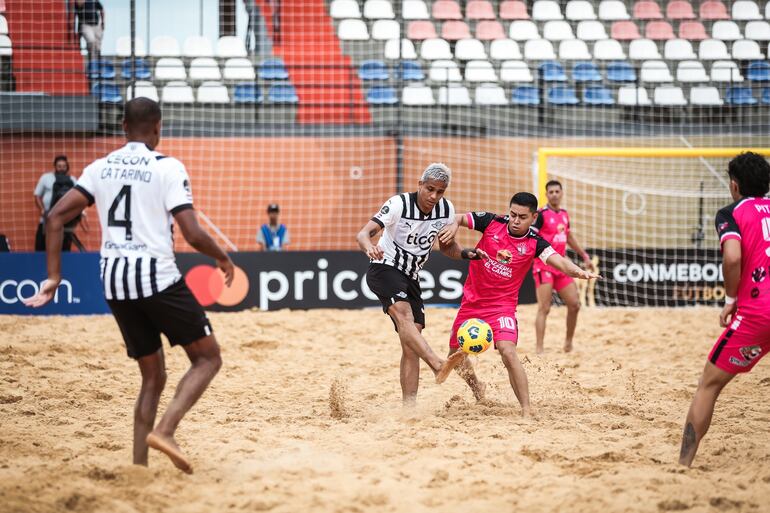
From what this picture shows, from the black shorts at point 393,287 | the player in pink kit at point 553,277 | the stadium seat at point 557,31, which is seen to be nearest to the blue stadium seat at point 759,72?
the stadium seat at point 557,31

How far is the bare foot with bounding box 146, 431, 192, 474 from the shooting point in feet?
14.2

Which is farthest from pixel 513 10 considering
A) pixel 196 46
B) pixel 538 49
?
pixel 196 46

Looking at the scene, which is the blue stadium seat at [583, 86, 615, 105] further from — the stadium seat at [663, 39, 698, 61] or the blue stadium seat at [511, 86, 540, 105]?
the stadium seat at [663, 39, 698, 61]

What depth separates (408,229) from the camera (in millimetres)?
6426

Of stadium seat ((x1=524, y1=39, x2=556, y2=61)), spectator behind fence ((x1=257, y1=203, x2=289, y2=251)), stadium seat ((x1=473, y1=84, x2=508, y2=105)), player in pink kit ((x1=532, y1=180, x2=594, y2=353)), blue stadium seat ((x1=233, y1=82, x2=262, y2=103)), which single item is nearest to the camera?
player in pink kit ((x1=532, y1=180, x2=594, y2=353))

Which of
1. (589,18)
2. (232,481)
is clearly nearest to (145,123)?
(232,481)

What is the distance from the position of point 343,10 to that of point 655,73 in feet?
21.9

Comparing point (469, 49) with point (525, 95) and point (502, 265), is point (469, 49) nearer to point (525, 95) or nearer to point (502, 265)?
point (525, 95)

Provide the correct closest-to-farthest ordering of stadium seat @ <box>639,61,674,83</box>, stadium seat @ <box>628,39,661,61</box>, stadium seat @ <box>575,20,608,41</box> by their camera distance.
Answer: stadium seat @ <box>639,61,674,83</box>
stadium seat @ <box>628,39,661,61</box>
stadium seat @ <box>575,20,608,41</box>

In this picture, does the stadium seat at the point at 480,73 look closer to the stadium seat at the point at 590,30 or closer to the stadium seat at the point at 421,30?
the stadium seat at the point at 421,30

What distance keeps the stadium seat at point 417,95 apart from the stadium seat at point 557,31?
131 inches


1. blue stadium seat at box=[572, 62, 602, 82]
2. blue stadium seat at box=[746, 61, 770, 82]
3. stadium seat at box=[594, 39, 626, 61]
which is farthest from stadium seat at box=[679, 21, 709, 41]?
blue stadium seat at box=[572, 62, 602, 82]

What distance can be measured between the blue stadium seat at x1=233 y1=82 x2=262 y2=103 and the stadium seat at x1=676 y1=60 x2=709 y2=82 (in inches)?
342

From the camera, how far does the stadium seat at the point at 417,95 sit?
16.3 m
